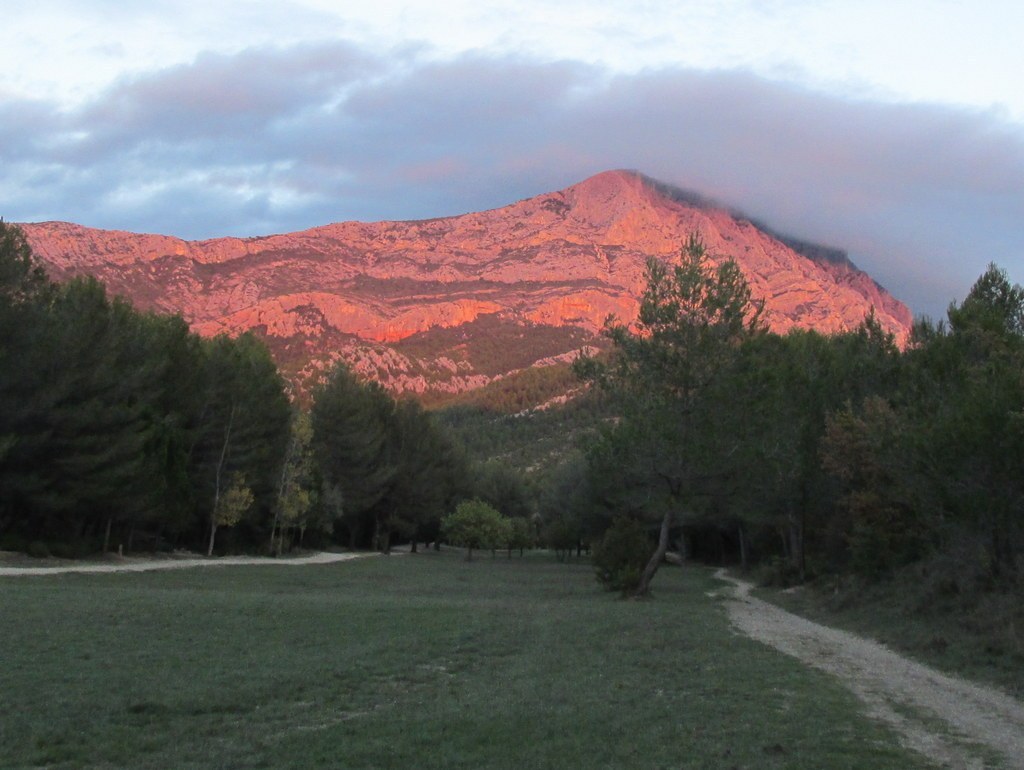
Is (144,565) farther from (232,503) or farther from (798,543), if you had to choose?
(798,543)

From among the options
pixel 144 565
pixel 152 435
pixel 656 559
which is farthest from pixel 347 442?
pixel 656 559

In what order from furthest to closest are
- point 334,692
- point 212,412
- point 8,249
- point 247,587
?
1. point 212,412
2. point 8,249
3. point 247,587
4. point 334,692

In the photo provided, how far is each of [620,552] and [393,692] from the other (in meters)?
23.3

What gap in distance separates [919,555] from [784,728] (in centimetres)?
2235

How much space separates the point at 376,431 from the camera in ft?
270

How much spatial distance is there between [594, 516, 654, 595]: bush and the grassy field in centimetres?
1075

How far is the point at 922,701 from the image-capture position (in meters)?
13.4

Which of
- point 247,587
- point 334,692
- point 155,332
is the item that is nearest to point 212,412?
point 155,332

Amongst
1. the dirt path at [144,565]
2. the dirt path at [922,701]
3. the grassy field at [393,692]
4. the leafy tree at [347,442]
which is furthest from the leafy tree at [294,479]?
the dirt path at [922,701]

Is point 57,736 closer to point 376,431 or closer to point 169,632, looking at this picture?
point 169,632

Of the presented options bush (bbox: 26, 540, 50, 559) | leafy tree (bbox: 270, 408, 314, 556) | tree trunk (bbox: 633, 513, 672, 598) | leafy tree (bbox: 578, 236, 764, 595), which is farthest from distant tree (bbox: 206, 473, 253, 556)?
tree trunk (bbox: 633, 513, 672, 598)

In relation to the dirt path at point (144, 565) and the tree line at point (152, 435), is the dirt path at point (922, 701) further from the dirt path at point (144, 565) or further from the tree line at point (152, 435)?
the tree line at point (152, 435)

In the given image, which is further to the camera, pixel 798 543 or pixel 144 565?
pixel 798 543

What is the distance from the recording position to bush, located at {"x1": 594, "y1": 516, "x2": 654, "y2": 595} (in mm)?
35125
